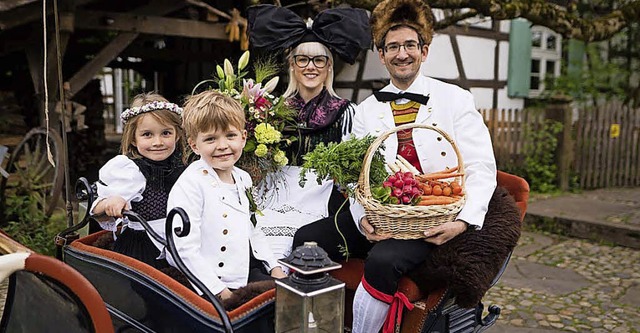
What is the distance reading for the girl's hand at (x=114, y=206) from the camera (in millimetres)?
2219

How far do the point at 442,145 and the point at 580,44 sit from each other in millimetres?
9142

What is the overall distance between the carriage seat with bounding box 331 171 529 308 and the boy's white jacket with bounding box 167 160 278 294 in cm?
51

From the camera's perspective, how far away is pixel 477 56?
326 inches

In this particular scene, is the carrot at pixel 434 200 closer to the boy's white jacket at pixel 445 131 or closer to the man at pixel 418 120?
the man at pixel 418 120

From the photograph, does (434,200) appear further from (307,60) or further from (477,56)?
(477,56)

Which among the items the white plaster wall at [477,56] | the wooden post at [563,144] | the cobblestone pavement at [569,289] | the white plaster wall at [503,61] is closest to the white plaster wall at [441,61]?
the white plaster wall at [477,56]

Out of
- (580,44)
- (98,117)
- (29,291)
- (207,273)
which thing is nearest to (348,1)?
(207,273)

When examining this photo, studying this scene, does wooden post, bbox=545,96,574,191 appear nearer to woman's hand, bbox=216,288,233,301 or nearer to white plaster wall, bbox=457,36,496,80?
white plaster wall, bbox=457,36,496,80

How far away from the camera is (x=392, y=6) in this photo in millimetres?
2514

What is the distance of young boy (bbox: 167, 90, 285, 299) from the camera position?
2064 millimetres

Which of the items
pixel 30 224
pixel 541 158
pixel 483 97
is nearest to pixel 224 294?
pixel 30 224

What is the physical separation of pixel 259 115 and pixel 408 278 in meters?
0.94

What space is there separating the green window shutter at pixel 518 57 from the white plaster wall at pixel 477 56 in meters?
0.37

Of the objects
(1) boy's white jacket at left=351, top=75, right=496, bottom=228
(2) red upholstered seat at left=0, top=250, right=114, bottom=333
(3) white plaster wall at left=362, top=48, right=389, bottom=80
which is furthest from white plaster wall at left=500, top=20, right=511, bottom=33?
(2) red upholstered seat at left=0, top=250, right=114, bottom=333
